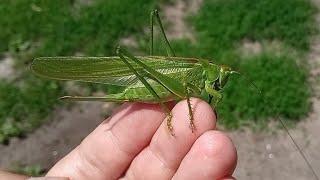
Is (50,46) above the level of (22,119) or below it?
above

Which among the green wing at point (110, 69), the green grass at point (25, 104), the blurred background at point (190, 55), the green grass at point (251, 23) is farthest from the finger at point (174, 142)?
the green grass at point (251, 23)

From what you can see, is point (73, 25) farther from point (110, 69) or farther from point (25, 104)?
point (110, 69)

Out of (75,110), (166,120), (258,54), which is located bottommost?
(75,110)

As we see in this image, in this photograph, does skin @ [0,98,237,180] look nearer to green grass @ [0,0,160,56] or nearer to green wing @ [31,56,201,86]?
green wing @ [31,56,201,86]

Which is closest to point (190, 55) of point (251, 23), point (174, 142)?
point (251, 23)

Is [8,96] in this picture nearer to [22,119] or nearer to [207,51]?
[22,119]

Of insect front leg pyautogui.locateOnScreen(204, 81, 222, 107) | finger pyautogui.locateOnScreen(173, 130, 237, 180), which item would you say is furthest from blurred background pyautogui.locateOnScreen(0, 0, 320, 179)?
finger pyautogui.locateOnScreen(173, 130, 237, 180)

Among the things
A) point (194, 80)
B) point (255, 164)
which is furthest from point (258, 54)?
point (194, 80)
